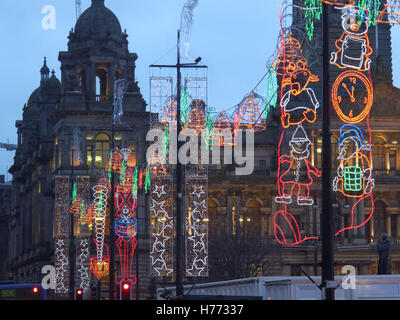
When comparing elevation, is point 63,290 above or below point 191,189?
below

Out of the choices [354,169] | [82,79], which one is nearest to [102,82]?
[82,79]

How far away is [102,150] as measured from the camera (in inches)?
4272

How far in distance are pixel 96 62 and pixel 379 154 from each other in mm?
27988

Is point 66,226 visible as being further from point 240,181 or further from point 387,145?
point 387,145

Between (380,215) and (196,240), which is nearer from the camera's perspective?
(196,240)

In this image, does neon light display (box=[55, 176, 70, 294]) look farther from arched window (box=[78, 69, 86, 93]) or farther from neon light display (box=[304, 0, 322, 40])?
neon light display (box=[304, 0, 322, 40])

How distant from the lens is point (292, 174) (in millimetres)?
104438

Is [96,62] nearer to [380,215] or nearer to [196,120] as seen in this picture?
[380,215]

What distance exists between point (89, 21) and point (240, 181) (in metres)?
21.0

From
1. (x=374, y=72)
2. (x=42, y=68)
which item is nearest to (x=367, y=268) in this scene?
(x=374, y=72)

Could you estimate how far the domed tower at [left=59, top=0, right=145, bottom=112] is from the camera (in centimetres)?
10869

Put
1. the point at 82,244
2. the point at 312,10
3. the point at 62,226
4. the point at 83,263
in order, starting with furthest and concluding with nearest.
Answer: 1. the point at 82,244
2. the point at 62,226
3. the point at 83,263
4. the point at 312,10

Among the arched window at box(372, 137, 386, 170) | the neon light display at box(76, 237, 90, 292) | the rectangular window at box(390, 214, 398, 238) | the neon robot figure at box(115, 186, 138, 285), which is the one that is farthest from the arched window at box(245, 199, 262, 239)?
the neon light display at box(76, 237, 90, 292)

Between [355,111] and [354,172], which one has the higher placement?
[355,111]
